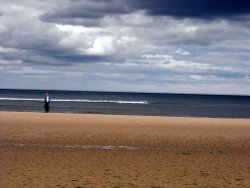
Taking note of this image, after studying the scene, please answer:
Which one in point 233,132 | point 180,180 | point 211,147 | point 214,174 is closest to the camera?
point 180,180

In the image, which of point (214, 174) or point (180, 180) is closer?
point (180, 180)

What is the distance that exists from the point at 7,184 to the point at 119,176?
2.72 meters

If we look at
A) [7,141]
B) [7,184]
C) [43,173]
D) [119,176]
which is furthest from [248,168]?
[7,141]

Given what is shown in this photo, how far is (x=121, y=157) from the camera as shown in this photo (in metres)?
13.4

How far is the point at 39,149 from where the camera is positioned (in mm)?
14758

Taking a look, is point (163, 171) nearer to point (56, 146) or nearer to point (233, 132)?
point (56, 146)

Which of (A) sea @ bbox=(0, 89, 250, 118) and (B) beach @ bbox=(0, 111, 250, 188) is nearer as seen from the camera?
(B) beach @ bbox=(0, 111, 250, 188)

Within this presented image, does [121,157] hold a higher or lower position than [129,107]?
lower

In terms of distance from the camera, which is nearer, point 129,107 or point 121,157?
point 121,157

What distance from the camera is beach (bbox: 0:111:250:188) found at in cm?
1016

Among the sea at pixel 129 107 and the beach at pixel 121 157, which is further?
the sea at pixel 129 107

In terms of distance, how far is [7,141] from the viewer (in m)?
16.8

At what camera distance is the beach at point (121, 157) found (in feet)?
33.3

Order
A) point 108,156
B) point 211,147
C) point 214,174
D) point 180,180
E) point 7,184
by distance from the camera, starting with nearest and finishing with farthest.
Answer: point 7,184, point 180,180, point 214,174, point 108,156, point 211,147
